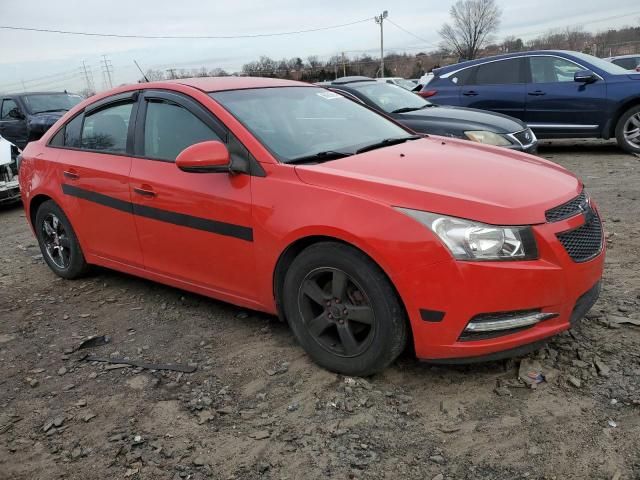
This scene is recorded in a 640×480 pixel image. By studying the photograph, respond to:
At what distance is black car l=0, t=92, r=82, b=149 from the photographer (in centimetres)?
1181

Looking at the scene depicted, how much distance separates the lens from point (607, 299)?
3.74 metres

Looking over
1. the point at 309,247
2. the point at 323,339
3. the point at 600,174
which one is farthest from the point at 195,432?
the point at 600,174

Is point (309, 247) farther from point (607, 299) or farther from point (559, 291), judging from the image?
point (607, 299)

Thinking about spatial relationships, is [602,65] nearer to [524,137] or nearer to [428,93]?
[428,93]

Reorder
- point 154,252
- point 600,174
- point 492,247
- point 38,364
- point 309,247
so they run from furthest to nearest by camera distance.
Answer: point 600,174
point 154,252
point 38,364
point 309,247
point 492,247

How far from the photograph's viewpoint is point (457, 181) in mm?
2916

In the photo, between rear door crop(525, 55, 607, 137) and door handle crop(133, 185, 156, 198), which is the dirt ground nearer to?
door handle crop(133, 185, 156, 198)

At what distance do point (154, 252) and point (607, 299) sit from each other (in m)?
3.01

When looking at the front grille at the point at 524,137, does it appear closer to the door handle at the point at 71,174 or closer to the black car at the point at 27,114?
the door handle at the point at 71,174

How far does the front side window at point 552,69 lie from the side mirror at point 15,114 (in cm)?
1020

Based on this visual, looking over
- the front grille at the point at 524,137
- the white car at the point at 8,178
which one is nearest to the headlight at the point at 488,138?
the front grille at the point at 524,137

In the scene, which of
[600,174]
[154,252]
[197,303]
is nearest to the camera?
[154,252]

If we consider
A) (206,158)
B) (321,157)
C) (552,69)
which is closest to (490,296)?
(321,157)

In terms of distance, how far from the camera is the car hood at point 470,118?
7.06 metres
